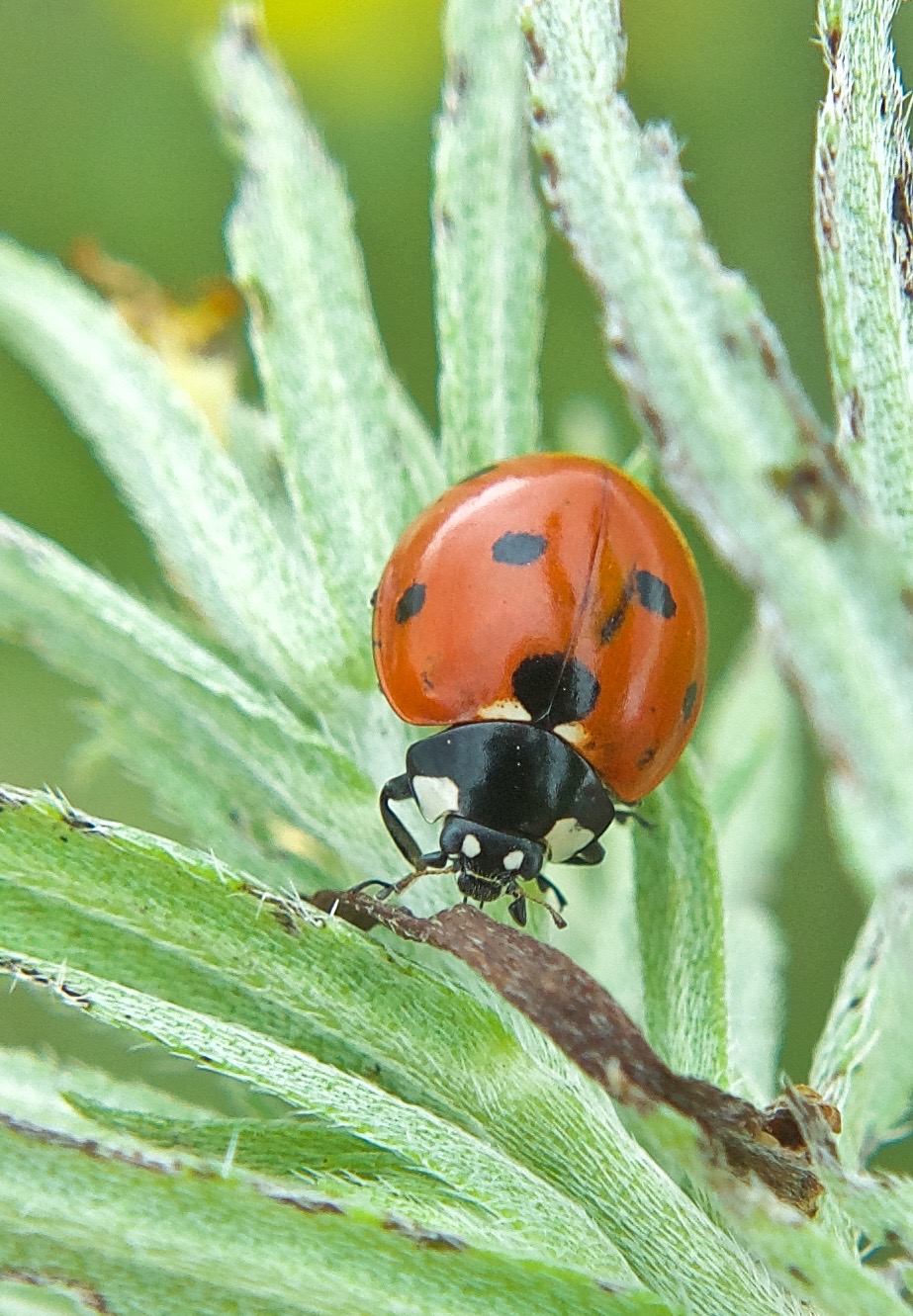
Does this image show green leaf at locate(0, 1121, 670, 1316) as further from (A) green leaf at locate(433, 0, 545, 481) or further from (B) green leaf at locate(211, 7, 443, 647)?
(A) green leaf at locate(433, 0, 545, 481)

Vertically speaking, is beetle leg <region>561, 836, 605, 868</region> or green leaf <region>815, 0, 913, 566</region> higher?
green leaf <region>815, 0, 913, 566</region>

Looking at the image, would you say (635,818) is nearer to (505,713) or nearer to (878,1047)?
(878,1047)

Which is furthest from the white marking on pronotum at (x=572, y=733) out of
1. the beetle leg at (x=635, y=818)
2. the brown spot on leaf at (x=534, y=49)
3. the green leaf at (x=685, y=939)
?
the brown spot on leaf at (x=534, y=49)

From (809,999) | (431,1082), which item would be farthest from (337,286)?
(809,999)

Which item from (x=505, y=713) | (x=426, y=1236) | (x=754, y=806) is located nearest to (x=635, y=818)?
(x=505, y=713)

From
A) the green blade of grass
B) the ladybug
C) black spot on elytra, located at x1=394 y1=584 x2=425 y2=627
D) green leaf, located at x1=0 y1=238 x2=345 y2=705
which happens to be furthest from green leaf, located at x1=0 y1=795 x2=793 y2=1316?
black spot on elytra, located at x1=394 y1=584 x2=425 y2=627

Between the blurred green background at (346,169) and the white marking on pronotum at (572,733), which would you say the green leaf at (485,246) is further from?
the blurred green background at (346,169)
